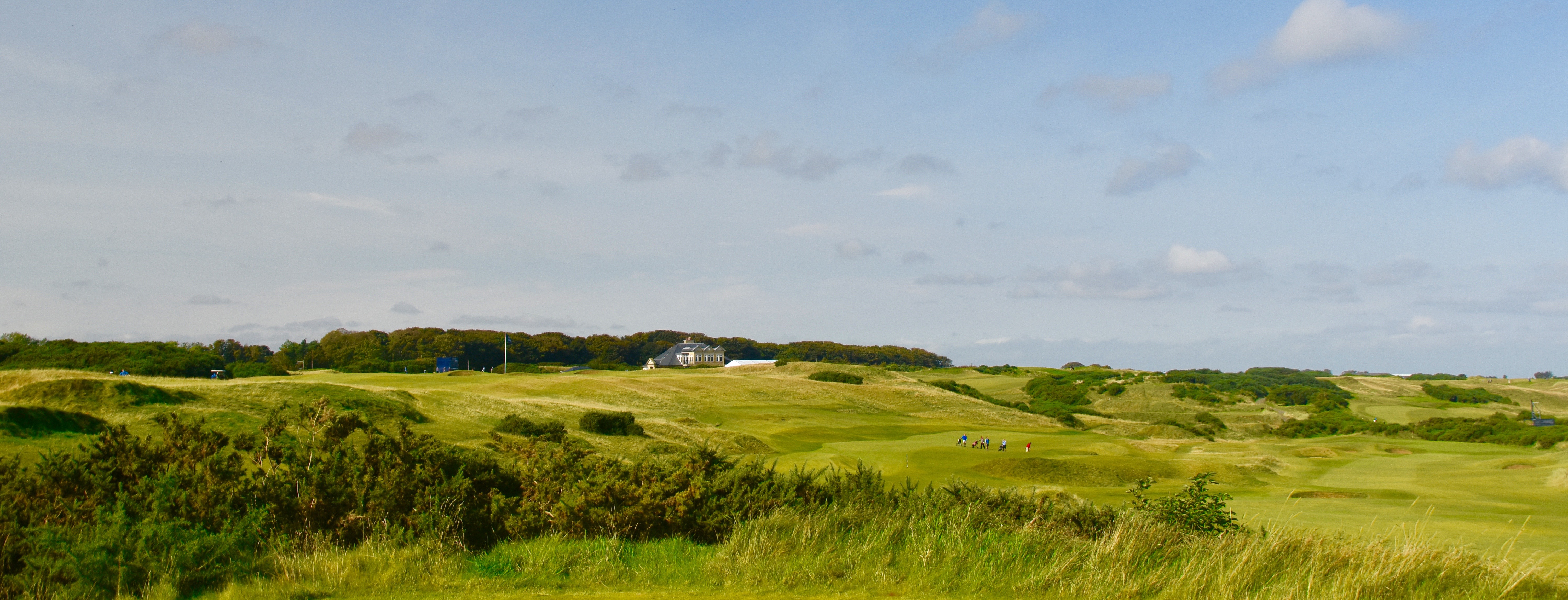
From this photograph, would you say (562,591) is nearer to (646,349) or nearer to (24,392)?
(24,392)

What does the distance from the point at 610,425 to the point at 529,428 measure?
6.04 m

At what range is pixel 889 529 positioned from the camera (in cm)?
1039

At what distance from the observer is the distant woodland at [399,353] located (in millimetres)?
65750

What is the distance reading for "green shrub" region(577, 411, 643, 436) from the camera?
Answer: 39312mm

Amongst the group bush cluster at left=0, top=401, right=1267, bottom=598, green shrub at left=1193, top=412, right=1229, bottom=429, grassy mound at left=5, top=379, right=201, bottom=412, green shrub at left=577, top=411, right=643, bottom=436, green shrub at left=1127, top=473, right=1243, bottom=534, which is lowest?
green shrub at left=1193, top=412, right=1229, bottom=429

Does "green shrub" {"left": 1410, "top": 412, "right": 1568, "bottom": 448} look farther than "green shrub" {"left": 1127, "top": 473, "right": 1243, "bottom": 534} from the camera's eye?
Yes

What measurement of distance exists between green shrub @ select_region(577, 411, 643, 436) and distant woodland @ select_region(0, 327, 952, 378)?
118 feet

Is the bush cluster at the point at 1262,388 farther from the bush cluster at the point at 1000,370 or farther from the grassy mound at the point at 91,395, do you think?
the grassy mound at the point at 91,395

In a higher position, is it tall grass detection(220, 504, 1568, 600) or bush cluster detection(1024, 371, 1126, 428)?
tall grass detection(220, 504, 1568, 600)

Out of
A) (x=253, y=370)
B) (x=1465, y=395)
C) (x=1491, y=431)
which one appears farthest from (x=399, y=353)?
(x=1465, y=395)

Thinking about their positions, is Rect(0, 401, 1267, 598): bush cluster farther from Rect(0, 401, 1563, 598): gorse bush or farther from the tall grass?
the tall grass

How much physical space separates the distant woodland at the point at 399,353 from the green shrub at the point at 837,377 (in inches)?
1186

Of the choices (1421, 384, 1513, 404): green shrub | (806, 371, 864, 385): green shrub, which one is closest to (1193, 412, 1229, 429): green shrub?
(806, 371, 864, 385): green shrub

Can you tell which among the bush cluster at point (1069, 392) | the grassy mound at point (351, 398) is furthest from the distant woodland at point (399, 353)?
the bush cluster at point (1069, 392)
